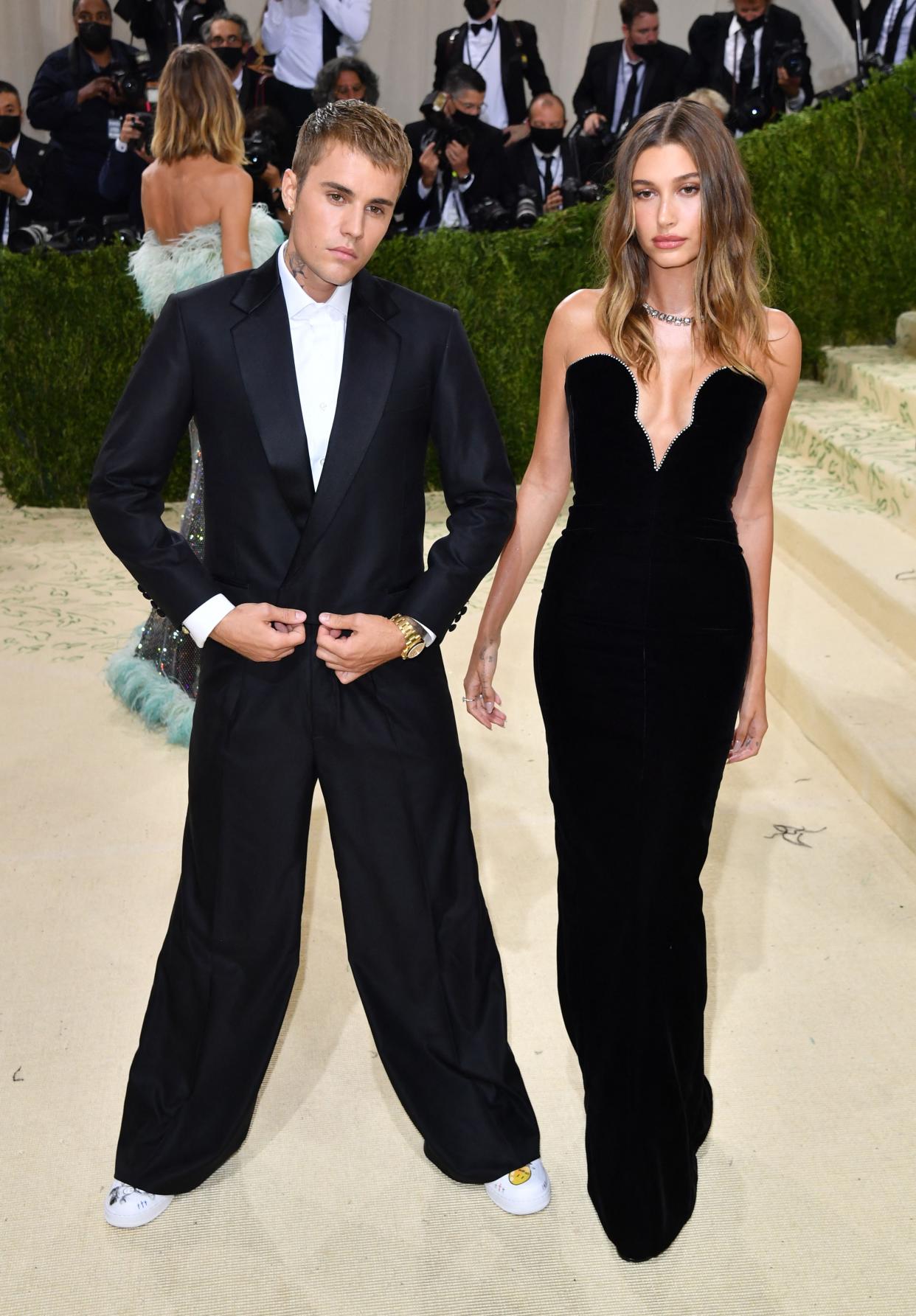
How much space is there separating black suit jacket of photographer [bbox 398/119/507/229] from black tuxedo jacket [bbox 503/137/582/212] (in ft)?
0.14

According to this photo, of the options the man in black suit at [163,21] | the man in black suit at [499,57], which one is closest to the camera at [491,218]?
the man in black suit at [499,57]

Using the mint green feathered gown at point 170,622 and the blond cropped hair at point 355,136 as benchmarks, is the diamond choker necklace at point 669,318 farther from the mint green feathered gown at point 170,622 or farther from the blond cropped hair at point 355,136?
the mint green feathered gown at point 170,622

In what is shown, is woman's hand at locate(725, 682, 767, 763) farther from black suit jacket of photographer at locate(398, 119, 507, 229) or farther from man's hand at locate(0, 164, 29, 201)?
man's hand at locate(0, 164, 29, 201)

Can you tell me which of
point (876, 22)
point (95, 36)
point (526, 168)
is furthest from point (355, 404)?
point (876, 22)

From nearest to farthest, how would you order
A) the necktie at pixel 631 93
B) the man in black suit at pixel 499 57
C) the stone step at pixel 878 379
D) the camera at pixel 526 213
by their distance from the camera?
the stone step at pixel 878 379, the camera at pixel 526 213, the necktie at pixel 631 93, the man in black suit at pixel 499 57

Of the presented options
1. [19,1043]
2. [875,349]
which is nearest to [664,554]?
[19,1043]

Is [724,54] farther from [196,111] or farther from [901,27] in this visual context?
[196,111]

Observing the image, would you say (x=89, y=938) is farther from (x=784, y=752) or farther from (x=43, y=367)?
(x=43, y=367)

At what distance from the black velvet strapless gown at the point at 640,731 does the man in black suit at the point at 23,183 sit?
6.19 meters

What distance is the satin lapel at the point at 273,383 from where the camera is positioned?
2.20 m

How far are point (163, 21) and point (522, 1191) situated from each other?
24.7ft

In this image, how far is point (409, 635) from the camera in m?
2.28

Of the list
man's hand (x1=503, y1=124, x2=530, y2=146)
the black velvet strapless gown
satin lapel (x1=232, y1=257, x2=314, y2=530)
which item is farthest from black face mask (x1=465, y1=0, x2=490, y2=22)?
satin lapel (x1=232, y1=257, x2=314, y2=530)

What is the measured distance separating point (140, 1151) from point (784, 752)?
2777mm
